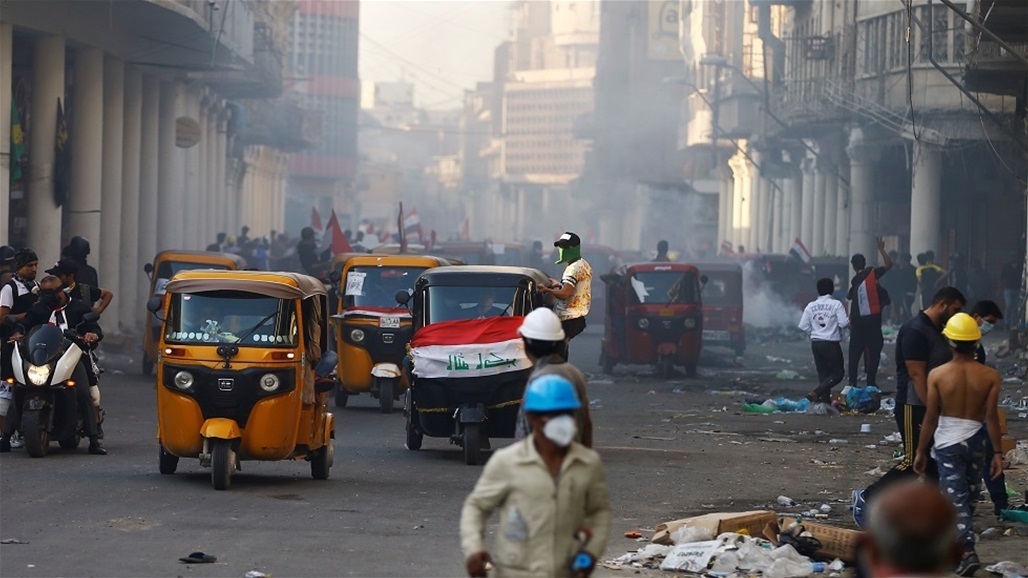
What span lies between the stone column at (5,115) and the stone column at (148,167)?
45.0 ft

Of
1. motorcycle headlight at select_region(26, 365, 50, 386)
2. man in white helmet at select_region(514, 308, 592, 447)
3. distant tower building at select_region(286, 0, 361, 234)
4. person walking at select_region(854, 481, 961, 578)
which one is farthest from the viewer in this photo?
distant tower building at select_region(286, 0, 361, 234)

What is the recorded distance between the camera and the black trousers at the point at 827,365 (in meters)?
20.9

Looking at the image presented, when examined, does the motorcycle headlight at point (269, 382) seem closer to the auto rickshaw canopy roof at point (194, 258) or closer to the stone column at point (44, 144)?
the auto rickshaw canopy roof at point (194, 258)

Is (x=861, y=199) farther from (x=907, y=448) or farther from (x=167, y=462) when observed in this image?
(x=907, y=448)

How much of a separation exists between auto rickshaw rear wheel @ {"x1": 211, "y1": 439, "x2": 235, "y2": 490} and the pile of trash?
352 cm

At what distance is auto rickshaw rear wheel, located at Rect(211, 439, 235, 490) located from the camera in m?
12.2

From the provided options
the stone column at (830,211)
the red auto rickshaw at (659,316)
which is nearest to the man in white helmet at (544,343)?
the red auto rickshaw at (659,316)

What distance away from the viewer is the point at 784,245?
68.6m

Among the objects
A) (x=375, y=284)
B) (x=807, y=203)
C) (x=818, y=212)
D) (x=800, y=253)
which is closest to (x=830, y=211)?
(x=818, y=212)

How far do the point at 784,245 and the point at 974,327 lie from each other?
59.6 m

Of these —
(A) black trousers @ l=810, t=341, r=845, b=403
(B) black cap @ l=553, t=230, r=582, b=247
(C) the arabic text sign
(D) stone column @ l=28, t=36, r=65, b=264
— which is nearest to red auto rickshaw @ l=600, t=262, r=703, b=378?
(A) black trousers @ l=810, t=341, r=845, b=403

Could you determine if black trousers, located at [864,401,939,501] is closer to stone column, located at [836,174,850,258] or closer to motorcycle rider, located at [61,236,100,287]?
motorcycle rider, located at [61,236,100,287]

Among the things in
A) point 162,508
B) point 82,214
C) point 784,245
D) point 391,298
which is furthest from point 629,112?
point 162,508

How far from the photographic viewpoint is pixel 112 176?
36.0 m
